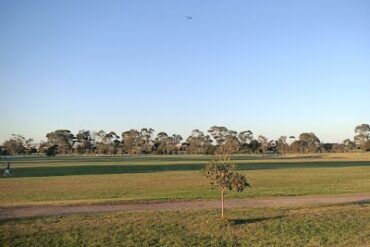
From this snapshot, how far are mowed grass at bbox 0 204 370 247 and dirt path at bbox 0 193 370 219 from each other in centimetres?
166

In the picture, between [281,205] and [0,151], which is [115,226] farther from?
[0,151]

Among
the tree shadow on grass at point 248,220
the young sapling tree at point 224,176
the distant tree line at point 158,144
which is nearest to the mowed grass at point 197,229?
the tree shadow on grass at point 248,220

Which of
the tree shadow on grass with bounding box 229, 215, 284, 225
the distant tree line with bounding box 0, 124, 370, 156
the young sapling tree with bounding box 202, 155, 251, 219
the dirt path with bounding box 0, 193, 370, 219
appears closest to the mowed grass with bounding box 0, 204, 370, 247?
the tree shadow on grass with bounding box 229, 215, 284, 225

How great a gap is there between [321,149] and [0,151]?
381ft

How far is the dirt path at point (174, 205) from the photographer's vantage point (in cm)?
2027

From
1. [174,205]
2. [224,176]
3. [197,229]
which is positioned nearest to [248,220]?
[224,176]

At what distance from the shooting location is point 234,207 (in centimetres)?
2156

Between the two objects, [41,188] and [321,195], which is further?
[41,188]

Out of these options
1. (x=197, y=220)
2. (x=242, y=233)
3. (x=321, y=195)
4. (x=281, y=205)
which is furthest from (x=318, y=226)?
(x=321, y=195)

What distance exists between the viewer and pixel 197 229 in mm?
16078

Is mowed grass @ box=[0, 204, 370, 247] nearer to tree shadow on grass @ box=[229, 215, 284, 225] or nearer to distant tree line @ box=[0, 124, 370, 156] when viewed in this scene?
tree shadow on grass @ box=[229, 215, 284, 225]

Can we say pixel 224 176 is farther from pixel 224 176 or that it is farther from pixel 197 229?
pixel 197 229

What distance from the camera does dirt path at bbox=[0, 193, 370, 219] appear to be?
20.3m

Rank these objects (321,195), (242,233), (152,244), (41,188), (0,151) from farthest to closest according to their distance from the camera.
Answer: (0,151)
(41,188)
(321,195)
(242,233)
(152,244)
